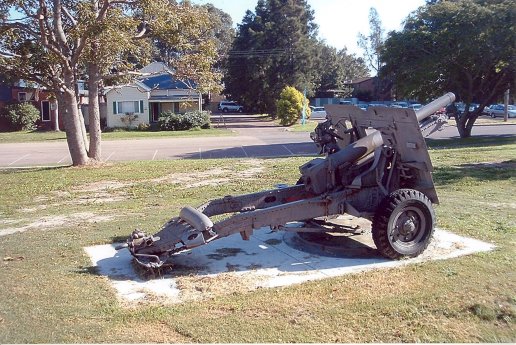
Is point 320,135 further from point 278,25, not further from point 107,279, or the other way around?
point 278,25

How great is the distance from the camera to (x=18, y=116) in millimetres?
46719

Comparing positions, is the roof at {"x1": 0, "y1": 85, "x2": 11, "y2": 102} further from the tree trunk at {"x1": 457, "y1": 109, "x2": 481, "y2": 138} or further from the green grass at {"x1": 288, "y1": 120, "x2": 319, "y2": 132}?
the tree trunk at {"x1": 457, "y1": 109, "x2": 481, "y2": 138}

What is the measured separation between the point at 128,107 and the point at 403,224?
4351cm

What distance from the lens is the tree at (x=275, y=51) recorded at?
5775 cm

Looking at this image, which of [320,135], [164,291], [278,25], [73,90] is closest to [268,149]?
[73,90]

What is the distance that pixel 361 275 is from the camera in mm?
6203

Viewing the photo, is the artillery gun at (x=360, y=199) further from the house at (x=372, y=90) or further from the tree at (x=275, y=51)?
the house at (x=372, y=90)

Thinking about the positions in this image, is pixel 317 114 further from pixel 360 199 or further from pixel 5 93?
pixel 360 199

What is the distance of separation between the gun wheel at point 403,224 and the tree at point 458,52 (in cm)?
2107

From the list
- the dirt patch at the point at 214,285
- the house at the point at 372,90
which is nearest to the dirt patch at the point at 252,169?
the dirt patch at the point at 214,285

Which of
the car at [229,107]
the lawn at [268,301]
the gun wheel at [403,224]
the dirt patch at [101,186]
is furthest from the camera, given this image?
the car at [229,107]

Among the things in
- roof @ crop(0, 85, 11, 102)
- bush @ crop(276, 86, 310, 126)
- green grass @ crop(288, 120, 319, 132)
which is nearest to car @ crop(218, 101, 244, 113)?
bush @ crop(276, 86, 310, 126)

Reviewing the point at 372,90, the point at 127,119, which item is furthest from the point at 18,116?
the point at 372,90

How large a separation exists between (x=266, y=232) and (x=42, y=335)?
3944 millimetres
